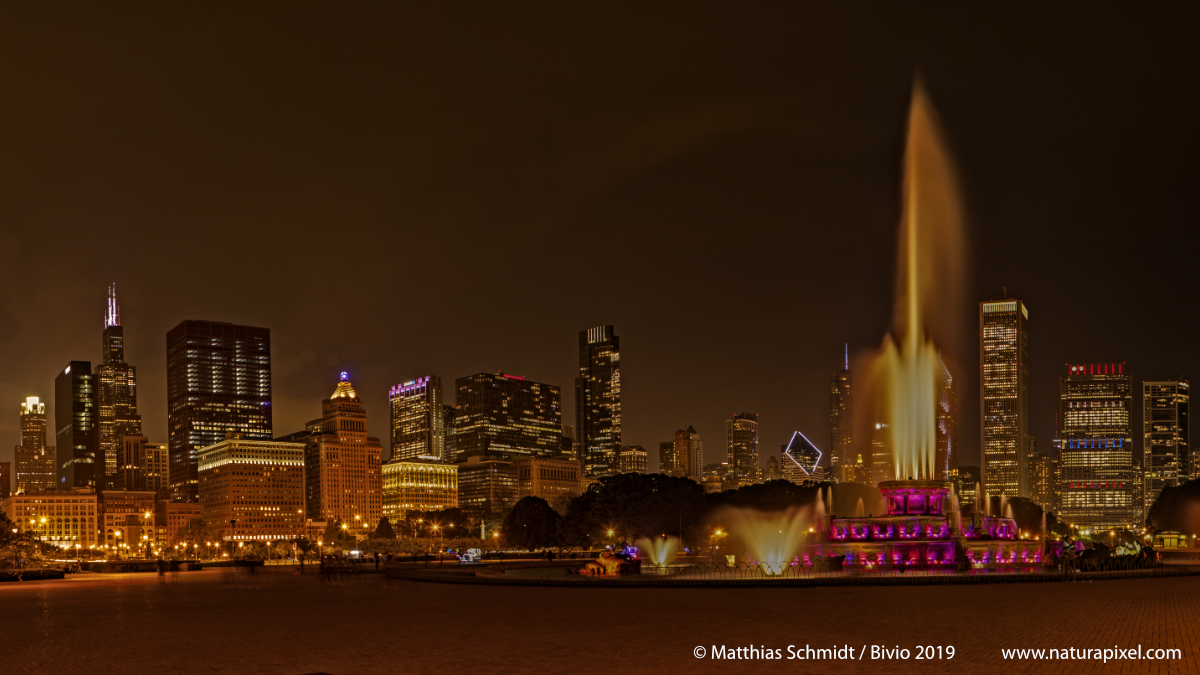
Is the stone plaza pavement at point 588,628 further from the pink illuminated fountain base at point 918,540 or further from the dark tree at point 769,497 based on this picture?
the dark tree at point 769,497

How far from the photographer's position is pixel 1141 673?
2166 centimetres

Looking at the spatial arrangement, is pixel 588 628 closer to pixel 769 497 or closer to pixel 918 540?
pixel 918 540

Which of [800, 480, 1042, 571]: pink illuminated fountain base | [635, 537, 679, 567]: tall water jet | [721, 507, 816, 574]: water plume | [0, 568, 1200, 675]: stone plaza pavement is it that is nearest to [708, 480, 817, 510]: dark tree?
[721, 507, 816, 574]: water plume

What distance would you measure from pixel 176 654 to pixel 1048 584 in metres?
38.6

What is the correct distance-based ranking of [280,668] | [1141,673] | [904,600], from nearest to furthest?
[1141,673], [280,668], [904,600]

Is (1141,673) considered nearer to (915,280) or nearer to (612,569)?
(612,569)

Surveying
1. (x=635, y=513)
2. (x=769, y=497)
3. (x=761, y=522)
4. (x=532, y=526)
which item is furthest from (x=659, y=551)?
(x=769, y=497)

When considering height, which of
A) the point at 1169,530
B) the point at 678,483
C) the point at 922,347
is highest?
the point at 922,347

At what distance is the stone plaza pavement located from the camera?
Result: 24422mm

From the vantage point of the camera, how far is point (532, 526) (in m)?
137

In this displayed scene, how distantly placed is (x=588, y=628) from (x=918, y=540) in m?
37.3

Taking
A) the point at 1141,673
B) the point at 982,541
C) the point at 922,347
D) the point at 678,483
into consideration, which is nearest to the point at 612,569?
the point at 982,541

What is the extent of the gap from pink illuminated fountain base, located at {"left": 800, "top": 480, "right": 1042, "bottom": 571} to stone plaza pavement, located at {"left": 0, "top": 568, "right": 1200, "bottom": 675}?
14.7m

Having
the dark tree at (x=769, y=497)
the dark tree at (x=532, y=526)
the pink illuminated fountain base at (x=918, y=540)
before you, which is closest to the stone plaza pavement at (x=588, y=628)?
the pink illuminated fountain base at (x=918, y=540)
